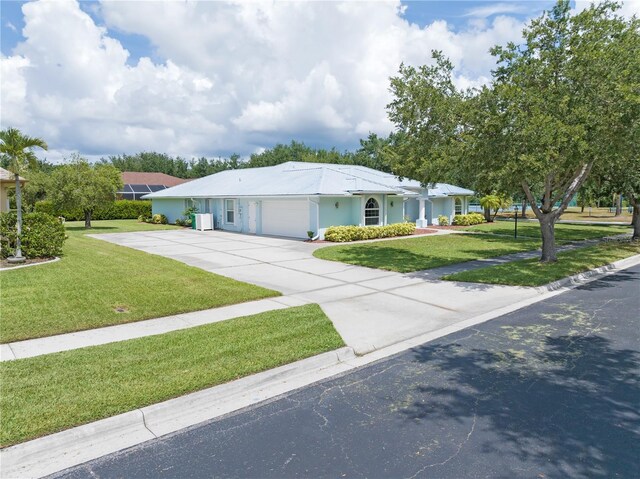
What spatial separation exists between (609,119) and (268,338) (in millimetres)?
10282

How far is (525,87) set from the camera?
1217 cm

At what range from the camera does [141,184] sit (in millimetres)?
54969

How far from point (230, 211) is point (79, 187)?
32.5 feet

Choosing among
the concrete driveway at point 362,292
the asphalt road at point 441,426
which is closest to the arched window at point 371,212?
the concrete driveway at point 362,292

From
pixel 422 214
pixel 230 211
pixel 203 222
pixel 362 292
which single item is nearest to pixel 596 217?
pixel 422 214

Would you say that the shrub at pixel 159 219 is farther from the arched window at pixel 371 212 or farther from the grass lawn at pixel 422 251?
the grass lawn at pixel 422 251

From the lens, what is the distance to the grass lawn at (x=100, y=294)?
303 inches

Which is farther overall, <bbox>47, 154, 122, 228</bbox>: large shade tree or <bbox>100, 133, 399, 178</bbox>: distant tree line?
<bbox>100, 133, 399, 178</bbox>: distant tree line

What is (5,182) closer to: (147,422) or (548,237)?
(147,422)

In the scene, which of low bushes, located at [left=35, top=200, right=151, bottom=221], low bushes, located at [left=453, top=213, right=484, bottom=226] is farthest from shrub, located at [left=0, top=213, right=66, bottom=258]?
low bushes, located at [left=453, top=213, right=484, bottom=226]

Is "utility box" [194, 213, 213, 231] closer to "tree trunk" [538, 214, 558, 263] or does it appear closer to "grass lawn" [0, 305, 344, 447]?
"tree trunk" [538, 214, 558, 263]

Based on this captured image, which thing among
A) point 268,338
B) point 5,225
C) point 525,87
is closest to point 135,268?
point 5,225

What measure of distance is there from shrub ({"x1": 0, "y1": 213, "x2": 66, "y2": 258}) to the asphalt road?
12237mm

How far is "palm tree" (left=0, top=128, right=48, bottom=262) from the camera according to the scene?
→ 42.1 feet
